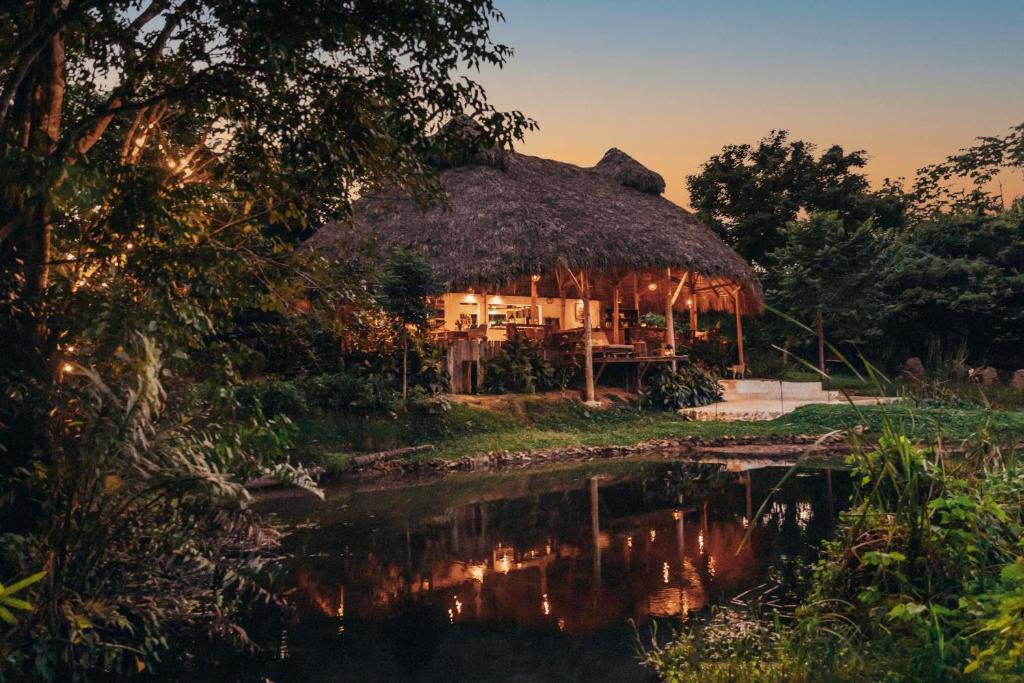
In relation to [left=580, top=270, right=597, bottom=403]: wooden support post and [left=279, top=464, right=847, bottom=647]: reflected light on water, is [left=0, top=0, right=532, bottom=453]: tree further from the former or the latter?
[left=580, top=270, right=597, bottom=403]: wooden support post

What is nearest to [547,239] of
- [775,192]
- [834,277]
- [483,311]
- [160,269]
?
[483,311]

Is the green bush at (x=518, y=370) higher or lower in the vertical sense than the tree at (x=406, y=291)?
lower

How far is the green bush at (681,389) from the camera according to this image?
57.3ft

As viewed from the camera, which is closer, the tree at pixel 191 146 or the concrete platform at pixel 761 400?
the tree at pixel 191 146

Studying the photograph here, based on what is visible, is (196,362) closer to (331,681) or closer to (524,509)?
(331,681)

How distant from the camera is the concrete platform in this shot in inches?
640

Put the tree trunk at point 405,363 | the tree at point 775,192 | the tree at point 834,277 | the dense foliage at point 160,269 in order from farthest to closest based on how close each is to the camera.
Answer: the tree at point 775,192, the tree at point 834,277, the tree trunk at point 405,363, the dense foliage at point 160,269

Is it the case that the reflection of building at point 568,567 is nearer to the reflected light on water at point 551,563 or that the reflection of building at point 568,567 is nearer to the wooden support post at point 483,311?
the reflected light on water at point 551,563

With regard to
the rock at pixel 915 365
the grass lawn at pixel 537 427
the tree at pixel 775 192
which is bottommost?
the grass lawn at pixel 537 427

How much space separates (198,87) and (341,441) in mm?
7737

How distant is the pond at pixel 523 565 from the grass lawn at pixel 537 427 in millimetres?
1705

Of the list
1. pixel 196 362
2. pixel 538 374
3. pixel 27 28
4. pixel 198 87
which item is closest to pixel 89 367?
pixel 196 362

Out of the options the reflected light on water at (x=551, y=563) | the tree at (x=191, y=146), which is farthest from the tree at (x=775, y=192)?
the tree at (x=191, y=146)

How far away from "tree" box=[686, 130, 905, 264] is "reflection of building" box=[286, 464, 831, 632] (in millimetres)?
22598
